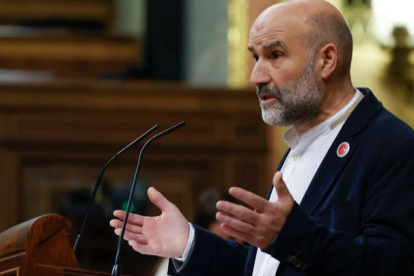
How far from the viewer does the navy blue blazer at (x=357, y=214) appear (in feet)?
6.37

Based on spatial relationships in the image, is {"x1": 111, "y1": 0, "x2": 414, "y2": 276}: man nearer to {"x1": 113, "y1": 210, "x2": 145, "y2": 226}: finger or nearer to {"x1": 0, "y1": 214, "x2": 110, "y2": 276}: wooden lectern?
{"x1": 113, "y1": 210, "x2": 145, "y2": 226}: finger

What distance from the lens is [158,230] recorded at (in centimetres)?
219

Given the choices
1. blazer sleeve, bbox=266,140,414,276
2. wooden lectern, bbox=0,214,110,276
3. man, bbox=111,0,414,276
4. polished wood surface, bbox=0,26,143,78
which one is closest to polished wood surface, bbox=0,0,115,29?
polished wood surface, bbox=0,26,143,78

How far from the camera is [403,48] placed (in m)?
7.07

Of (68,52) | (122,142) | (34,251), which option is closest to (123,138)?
(122,142)

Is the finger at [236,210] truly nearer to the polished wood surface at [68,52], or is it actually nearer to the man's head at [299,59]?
the man's head at [299,59]

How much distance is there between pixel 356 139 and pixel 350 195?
0.54ft

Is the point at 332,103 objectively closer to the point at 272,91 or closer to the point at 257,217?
the point at 272,91

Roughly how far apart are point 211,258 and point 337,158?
0.42 meters

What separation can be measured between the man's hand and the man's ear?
489mm

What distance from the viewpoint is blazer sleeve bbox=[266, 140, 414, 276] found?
75.9 inches

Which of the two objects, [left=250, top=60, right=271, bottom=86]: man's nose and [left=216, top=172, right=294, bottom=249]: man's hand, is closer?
[left=216, top=172, right=294, bottom=249]: man's hand

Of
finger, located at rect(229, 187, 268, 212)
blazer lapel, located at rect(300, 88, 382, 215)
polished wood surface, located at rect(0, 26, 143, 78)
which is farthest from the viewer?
polished wood surface, located at rect(0, 26, 143, 78)

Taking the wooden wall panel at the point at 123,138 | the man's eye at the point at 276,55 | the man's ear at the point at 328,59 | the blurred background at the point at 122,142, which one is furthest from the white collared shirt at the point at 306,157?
the wooden wall panel at the point at 123,138
